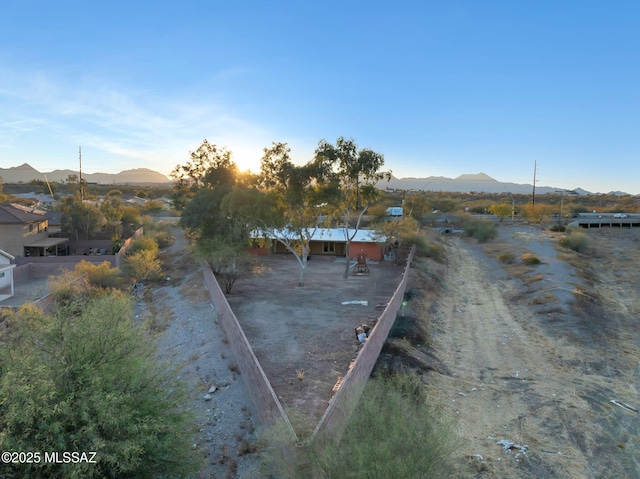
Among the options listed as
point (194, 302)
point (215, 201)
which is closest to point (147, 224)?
point (215, 201)

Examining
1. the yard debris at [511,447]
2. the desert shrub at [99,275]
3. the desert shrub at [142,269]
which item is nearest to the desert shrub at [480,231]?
the desert shrub at [142,269]

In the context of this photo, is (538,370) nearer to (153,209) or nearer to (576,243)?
(576,243)

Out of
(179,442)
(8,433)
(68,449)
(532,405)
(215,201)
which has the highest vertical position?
(215,201)

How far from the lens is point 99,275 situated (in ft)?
84.1

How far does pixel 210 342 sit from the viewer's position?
58.0ft

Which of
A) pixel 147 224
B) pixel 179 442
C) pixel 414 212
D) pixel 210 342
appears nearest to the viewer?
pixel 179 442

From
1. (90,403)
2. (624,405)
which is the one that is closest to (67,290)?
(90,403)

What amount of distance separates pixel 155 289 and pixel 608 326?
25.5 meters

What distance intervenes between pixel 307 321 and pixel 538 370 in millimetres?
9398

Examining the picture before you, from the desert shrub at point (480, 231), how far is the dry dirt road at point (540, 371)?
835 inches

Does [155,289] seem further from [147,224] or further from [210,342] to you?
[147,224]

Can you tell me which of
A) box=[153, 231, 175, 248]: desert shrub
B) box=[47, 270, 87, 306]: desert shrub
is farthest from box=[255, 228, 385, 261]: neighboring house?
box=[47, 270, 87, 306]: desert shrub

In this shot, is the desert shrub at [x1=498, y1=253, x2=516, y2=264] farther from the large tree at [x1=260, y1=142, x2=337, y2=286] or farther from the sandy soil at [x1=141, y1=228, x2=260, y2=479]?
the sandy soil at [x1=141, y1=228, x2=260, y2=479]

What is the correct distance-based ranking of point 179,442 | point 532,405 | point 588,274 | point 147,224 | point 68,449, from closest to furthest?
point 68,449 < point 179,442 < point 532,405 < point 588,274 < point 147,224
